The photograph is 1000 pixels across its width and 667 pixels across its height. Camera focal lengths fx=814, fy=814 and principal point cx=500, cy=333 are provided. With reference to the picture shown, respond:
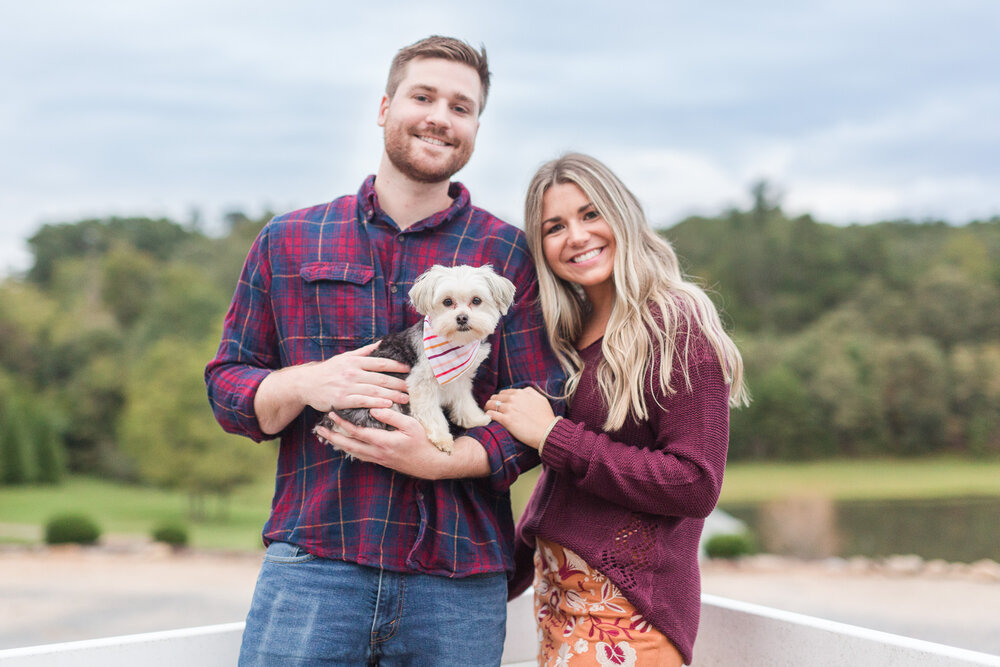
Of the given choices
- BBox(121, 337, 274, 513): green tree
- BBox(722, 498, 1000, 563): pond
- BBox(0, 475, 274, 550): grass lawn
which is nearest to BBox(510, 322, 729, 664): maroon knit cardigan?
BBox(121, 337, 274, 513): green tree

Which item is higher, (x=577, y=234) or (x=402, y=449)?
(x=577, y=234)

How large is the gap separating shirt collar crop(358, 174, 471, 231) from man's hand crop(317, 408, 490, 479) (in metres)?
0.75

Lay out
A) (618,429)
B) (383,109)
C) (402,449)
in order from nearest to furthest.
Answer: (402,449) < (618,429) < (383,109)

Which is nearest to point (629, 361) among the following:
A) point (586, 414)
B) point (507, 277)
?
point (586, 414)

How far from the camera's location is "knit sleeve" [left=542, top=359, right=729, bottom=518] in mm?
2760

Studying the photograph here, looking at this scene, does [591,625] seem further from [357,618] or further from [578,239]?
[578,239]

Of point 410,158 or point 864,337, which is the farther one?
point 864,337

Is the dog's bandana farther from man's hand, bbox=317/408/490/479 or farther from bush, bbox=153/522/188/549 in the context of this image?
bush, bbox=153/522/188/549

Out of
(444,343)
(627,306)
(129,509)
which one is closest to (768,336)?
(129,509)

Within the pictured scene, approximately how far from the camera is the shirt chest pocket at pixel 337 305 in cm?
297

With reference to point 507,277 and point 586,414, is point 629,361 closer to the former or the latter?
point 586,414

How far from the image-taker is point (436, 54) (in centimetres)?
305

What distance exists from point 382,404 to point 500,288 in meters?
0.61

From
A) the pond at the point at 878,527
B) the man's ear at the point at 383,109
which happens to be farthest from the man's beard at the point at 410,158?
the pond at the point at 878,527
